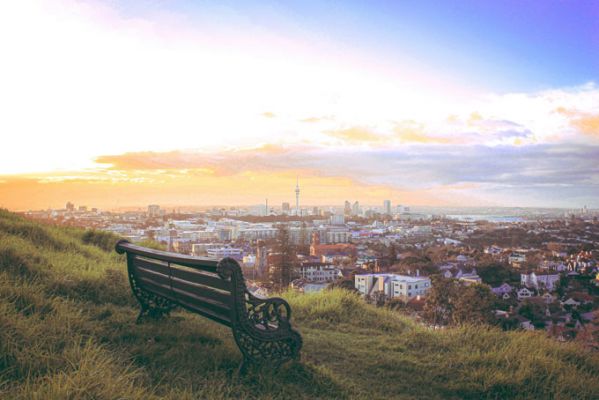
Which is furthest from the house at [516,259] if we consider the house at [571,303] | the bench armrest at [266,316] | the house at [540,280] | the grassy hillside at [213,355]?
the bench armrest at [266,316]

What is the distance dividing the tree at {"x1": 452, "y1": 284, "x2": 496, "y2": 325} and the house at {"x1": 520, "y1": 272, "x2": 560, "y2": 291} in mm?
2828

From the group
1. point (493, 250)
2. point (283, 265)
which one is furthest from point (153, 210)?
point (493, 250)

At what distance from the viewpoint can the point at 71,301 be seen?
5.30 meters

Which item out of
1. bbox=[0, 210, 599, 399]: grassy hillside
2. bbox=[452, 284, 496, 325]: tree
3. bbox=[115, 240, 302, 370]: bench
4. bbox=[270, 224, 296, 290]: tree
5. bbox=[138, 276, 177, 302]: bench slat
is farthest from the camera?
bbox=[270, 224, 296, 290]: tree

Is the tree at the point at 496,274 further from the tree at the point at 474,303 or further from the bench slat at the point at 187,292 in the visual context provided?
the bench slat at the point at 187,292

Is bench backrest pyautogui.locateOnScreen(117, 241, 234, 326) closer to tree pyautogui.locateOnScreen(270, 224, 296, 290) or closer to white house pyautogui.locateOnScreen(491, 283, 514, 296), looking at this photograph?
tree pyautogui.locateOnScreen(270, 224, 296, 290)

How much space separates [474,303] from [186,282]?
6.23 m

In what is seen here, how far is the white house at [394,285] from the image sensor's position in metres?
10.4

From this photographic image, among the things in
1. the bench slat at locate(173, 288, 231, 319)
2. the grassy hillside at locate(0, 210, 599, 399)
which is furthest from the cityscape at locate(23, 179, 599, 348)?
the bench slat at locate(173, 288, 231, 319)

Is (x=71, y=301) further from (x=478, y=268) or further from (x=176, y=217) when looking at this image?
(x=176, y=217)

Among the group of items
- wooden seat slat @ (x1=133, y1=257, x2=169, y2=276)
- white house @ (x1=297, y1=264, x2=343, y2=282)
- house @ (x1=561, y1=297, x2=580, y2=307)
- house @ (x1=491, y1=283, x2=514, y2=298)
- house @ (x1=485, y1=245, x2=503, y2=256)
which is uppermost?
wooden seat slat @ (x1=133, y1=257, x2=169, y2=276)

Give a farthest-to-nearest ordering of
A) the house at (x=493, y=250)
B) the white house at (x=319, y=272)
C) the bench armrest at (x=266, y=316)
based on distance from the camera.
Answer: the house at (x=493, y=250) → the white house at (x=319, y=272) → the bench armrest at (x=266, y=316)

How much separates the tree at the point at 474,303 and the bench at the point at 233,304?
15.6 ft

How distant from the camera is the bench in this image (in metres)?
3.63
